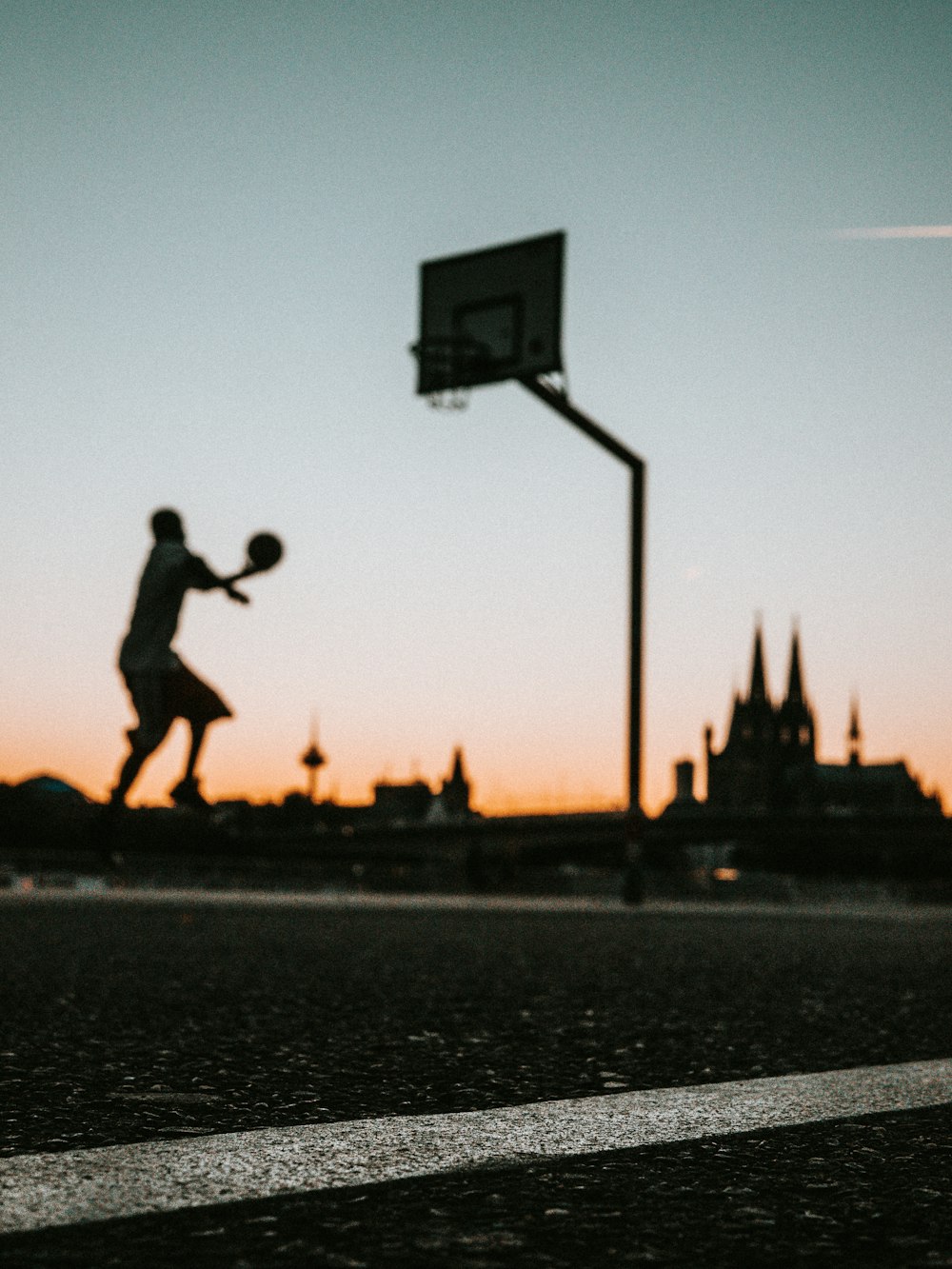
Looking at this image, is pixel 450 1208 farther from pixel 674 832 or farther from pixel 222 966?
pixel 674 832

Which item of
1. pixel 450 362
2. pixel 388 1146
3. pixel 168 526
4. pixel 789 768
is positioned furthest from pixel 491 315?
pixel 789 768

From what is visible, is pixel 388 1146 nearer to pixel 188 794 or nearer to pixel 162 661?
pixel 162 661

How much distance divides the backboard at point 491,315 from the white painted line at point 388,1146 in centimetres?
1988

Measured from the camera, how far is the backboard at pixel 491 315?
22422mm

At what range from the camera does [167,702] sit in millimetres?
6961

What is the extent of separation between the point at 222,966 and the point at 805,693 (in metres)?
152

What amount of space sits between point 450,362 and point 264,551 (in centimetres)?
1693

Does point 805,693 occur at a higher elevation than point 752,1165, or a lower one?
higher

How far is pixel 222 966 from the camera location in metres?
5.94

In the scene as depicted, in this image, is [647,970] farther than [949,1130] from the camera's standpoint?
Yes

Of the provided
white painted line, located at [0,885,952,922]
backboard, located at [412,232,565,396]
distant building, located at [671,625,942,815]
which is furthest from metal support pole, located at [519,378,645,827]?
distant building, located at [671,625,942,815]

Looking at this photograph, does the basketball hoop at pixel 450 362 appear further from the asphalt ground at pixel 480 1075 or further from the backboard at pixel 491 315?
the asphalt ground at pixel 480 1075

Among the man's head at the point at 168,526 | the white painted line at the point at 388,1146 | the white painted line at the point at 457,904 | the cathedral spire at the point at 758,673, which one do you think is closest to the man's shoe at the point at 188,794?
the man's head at the point at 168,526

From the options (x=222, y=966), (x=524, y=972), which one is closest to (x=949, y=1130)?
(x=524, y=972)
